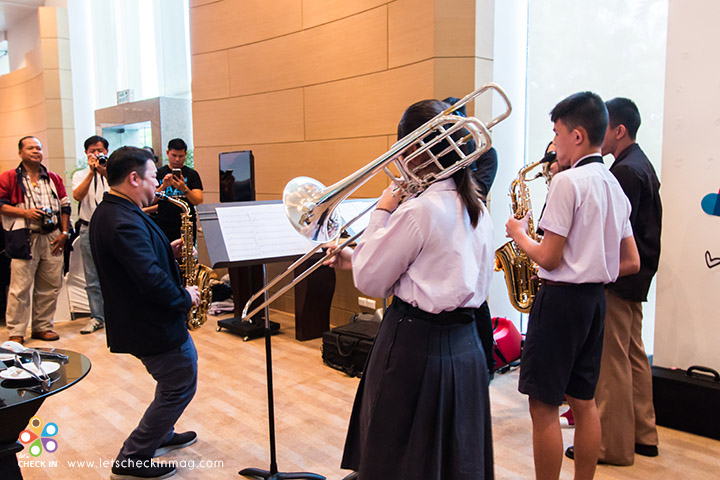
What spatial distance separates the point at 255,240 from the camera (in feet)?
7.65

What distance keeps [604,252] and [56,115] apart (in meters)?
9.99

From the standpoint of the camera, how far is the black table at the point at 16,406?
167cm

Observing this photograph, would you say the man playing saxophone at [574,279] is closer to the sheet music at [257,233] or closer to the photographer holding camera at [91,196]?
the sheet music at [257,233]

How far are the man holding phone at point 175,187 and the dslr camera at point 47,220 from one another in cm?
78

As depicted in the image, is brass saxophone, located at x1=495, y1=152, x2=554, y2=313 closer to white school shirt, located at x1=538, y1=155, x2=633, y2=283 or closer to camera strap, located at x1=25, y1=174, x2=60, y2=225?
white school shirt, located at x1=538, y1=155, x2=633, y2=283

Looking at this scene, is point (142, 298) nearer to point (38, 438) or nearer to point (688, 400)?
point (38, 438)

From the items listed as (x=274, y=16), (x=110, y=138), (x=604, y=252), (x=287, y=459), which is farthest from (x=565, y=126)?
(x=110, y=138)

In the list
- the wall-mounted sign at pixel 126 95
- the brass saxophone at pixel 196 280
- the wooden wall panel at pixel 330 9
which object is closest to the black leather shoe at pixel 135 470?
the brass saxophone at pixel 196 280

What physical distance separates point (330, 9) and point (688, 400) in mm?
3704

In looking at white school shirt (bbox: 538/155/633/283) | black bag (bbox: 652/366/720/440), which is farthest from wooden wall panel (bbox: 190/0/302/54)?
black bag (bbox: 652/366/720/440)

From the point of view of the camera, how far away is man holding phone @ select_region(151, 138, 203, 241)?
4.53 meters

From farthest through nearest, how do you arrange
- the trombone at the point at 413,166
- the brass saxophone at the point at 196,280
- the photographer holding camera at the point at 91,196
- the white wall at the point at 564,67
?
1. the photographer holding camera at the point at 91,196
2. the white wall at the point at 564,67
3. the brass saxophone at the point at 196,280
4. the trombone at the point at 413,166

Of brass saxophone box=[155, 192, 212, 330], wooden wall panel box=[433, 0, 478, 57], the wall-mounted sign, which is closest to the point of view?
brass saxophone box=[155, 192, 212, 330]

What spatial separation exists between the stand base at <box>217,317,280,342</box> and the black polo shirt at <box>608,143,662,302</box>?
2.88m
